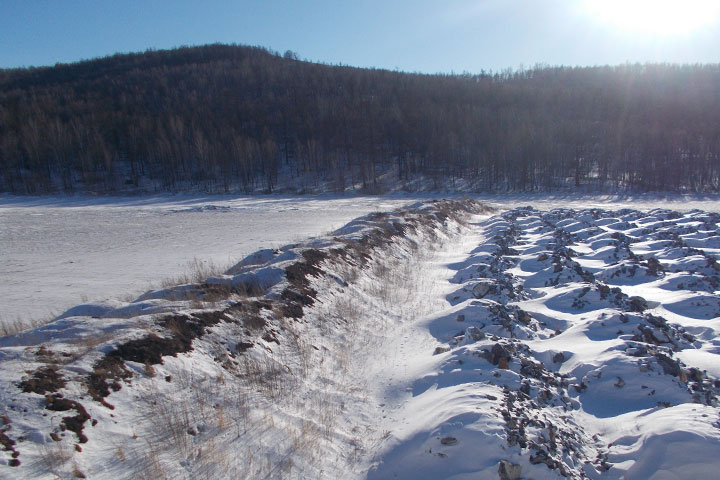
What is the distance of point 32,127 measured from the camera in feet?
246

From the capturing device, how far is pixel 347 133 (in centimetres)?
8675

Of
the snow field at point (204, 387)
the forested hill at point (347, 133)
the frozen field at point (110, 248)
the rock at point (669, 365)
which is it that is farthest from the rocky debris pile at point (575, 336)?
the forested hill at point (347, 133)

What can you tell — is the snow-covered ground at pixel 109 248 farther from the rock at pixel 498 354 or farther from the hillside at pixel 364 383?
the rock at pixel 498 354

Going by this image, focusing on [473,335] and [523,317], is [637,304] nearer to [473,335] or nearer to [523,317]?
[523,317]

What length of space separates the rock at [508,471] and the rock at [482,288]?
5942 mm

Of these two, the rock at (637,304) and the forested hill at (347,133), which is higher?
the forested hill at (347,133)

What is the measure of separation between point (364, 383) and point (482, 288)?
471 centimetres

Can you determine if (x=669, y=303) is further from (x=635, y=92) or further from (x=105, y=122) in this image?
(x=635, y=92)

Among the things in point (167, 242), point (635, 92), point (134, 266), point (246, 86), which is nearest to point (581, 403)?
point (134, 266)

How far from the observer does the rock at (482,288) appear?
378 inches

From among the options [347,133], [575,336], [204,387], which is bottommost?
[575,336]

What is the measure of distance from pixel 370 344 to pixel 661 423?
13.6ft

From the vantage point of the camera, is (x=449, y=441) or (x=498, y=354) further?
(x=498, y=354)

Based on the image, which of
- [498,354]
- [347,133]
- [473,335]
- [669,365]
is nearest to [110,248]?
[473,335]
